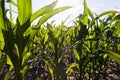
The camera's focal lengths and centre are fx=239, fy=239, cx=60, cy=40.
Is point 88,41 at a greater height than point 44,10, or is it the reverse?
point 44,10

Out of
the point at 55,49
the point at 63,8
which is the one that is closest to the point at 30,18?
the point at 63,8

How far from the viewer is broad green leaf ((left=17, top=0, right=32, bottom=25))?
3.51ft

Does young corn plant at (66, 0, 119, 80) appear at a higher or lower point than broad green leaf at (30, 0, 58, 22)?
lower

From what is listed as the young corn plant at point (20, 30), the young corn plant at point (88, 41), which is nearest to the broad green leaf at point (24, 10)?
the young corn plant at point (20, 30)

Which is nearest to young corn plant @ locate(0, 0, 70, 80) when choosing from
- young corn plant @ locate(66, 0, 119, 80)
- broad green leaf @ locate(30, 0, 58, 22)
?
broad green leaf @ locate(30, 0, 58, 22)

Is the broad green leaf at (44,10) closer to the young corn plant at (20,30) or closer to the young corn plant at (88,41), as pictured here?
the young corn plant at (20,30)

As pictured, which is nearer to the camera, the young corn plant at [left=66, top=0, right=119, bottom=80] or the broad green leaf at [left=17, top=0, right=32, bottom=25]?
the broad green leaf at [left=17, top=0, right=32, bottom=25]

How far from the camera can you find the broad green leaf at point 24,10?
107cm

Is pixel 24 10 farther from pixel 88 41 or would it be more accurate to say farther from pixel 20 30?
pixel 88 41

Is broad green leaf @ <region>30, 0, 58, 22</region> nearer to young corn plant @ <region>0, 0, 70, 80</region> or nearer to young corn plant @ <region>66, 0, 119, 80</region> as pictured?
young corn plant @ <region>0, 0, 70, 80</region>

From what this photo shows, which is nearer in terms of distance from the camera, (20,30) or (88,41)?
(20,30)

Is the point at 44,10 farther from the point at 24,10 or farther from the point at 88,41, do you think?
the point at 88,41

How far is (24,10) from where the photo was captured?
108 cm

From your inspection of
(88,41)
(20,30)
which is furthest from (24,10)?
(88,41)
